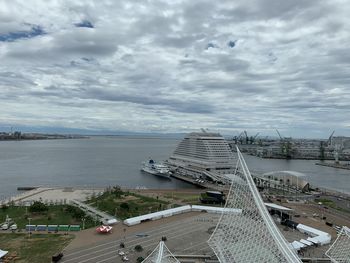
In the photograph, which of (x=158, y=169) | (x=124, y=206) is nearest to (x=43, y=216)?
(x=124, y=206)

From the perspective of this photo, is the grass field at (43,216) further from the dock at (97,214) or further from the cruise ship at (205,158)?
the cruise ship at (205,158)

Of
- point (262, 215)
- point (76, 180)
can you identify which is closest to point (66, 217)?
Result: point (262, 215)

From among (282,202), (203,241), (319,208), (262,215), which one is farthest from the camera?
(282,202)

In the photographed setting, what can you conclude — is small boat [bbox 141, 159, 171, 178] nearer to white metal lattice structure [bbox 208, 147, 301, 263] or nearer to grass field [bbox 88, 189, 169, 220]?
grass field [bbox 88, 189, 169, 220]

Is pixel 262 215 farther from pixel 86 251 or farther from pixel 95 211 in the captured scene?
pixel 95 211

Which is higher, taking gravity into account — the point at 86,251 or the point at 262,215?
the point at 262,215

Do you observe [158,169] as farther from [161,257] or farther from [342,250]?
[161,257]

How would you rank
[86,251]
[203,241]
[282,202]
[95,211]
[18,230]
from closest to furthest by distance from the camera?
[86,251] → [203,241] → [18,230] → [95,211] → [282,202]

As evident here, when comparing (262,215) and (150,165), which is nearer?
(262,215)
